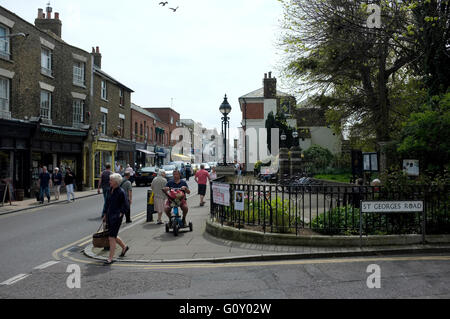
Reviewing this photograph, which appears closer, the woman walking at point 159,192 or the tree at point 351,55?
the woman walking at point 159,192

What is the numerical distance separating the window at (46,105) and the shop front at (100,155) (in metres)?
5.01

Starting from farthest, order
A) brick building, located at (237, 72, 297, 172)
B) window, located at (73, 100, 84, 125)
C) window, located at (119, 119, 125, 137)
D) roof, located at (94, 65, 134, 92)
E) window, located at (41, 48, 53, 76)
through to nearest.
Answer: brick building, located at (237, 72, 297, 172) < window, located at (119, 119, 125, 137) < roof, located at (94, 65, 134, 92) < window, located at (73, 100, 84, 125) < window, located at (41, 48, 53, 76)

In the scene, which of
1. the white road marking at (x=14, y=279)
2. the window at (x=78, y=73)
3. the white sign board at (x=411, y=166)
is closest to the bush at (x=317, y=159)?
the window at (x=78, y=73)

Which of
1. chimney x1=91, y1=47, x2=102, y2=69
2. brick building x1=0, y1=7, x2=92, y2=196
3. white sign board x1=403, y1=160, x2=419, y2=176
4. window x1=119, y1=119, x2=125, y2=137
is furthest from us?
window x1=119, y1=119, x2=125, y2=137

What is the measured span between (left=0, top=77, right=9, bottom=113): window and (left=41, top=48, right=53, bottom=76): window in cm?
314

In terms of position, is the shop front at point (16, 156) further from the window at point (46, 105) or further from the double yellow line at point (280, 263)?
the double yellow line at point (280, 263)

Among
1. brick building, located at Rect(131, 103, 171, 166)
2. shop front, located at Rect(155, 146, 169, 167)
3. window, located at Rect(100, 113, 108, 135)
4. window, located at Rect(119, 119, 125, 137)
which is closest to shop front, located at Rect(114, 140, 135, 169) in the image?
window, located at Rect(119, 119, 125, 137)

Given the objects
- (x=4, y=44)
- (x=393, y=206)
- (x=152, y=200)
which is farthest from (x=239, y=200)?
(x=4, y=44)

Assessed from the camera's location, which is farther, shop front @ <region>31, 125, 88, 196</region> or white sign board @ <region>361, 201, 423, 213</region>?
shop front @ <region>31, 125, 88, 196</region>

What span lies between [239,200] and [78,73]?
→ 21189mm

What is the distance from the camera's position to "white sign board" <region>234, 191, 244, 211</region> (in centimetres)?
847

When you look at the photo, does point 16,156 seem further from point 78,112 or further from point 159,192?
point 159,192

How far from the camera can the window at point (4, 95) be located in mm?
17797

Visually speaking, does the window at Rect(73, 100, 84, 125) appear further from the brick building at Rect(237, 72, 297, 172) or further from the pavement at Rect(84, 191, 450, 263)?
the brick building at Rect(237, 72, 297, 172)
